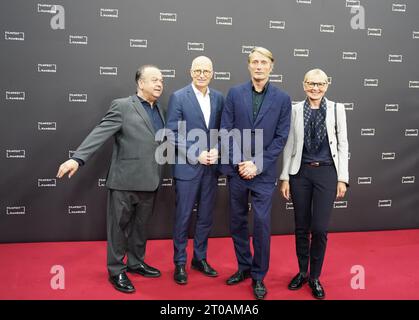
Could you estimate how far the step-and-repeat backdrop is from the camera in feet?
12.1

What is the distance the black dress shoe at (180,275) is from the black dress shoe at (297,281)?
2.65ft

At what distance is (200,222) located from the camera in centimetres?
314

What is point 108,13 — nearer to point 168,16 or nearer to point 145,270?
point 168,16

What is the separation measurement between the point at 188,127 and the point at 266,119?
625 millimetres

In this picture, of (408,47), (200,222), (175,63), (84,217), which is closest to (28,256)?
(84,217)

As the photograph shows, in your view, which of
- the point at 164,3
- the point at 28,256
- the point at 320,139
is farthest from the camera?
the point at 164,3

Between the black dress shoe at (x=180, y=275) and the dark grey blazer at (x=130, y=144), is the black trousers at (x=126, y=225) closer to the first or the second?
the dark grey blazer at (x=130, y=144)

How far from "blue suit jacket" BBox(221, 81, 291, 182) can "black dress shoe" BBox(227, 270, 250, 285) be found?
31.0 inches

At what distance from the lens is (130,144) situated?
2.91m

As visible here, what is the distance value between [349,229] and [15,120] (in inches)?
147

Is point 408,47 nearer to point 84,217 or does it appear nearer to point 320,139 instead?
point 320,139

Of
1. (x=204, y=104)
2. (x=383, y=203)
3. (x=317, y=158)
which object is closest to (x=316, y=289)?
(x=317, y=158)

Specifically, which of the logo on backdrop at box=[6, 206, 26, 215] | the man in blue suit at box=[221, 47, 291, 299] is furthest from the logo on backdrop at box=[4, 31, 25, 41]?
the man in blue suit at box=[221, 47, 291, 299]

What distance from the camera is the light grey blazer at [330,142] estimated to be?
275 cm
